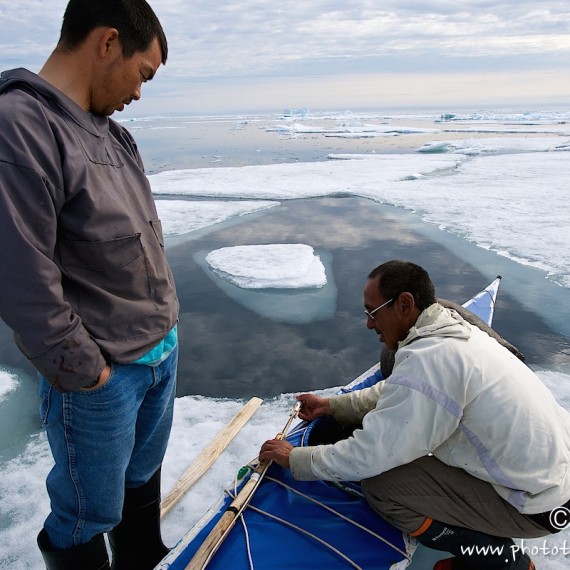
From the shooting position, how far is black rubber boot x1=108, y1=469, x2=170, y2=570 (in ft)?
5.32

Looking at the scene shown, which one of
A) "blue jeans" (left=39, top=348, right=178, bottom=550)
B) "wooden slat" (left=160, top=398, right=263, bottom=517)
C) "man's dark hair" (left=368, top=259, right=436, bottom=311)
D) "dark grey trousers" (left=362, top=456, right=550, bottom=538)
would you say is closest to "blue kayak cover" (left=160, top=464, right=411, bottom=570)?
"dark grey trousers" (left=362, top=456, right=550, bottom=538)

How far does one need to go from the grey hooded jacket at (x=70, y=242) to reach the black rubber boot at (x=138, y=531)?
0.66 m

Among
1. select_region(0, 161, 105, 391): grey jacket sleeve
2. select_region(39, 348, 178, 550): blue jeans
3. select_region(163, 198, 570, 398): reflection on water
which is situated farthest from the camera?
select_region(163, 198, 570, 398): reflection on water

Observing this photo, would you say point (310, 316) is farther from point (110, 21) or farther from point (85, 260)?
point (110, 21)

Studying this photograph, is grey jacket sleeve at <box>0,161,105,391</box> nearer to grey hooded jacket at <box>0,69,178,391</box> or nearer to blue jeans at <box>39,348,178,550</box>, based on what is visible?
→ grey hooded jacket at <box>0,69,178,391</box>

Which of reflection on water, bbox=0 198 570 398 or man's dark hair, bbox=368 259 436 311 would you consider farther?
reflection on water, bbox=0 198 570 398

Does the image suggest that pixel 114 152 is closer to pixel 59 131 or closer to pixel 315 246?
pixel 59 131

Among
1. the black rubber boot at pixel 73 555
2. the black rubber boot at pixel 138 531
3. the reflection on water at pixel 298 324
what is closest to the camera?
the black rubber boot at pixel 73 555

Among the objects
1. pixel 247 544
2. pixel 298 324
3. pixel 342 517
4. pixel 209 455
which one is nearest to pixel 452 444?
pixel 342 517

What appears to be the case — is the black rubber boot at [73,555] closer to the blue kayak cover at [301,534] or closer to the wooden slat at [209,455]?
the blue kayak cover at [301,534]

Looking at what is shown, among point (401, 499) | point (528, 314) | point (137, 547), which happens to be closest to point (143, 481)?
point (137, 547)

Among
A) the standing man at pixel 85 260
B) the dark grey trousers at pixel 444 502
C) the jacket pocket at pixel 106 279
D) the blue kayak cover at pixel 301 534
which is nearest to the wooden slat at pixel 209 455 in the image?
the blue kayak cover at pixel 301 534

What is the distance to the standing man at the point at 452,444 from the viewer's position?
54.1 inches

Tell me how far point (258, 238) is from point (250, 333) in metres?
2.86
